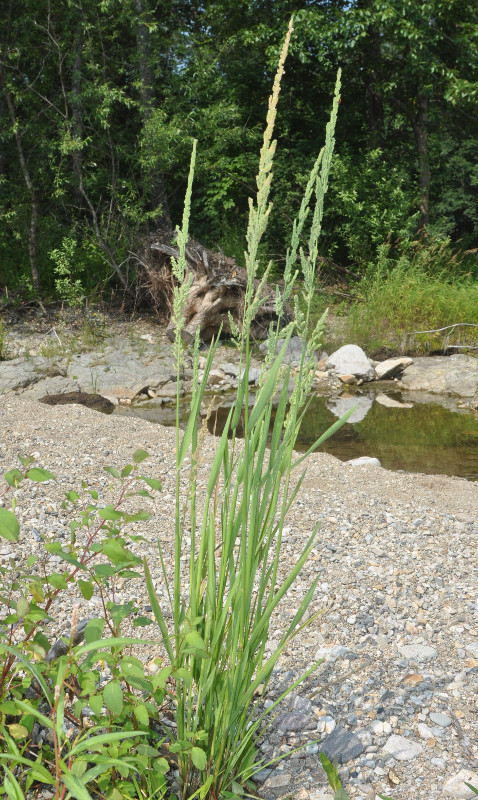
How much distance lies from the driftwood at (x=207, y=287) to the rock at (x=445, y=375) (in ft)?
6.89

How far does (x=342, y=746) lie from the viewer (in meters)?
1.80

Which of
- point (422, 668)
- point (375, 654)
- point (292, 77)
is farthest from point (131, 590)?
point (292, 77)

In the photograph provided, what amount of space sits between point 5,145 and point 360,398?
7931 mm

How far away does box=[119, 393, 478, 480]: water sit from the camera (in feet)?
19.4

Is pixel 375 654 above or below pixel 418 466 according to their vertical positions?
above

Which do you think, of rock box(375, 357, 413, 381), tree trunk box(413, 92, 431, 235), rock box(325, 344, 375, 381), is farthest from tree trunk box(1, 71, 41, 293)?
tree trunk box(413, 92, 431, 235)

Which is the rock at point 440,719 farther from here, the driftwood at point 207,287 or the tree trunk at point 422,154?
the tree trunk at point 422,154

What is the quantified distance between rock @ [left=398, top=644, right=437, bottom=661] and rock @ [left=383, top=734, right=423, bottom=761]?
1.34 feet

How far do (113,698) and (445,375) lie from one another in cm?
811

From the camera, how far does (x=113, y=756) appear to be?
129 centimetres

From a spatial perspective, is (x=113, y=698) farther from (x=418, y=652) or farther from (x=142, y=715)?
(x=418, y=652)

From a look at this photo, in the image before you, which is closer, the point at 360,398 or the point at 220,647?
the point at 220,647

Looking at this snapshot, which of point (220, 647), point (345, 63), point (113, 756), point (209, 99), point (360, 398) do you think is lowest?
point (360, 398)

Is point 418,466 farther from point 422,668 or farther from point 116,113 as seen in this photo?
point 116,113
